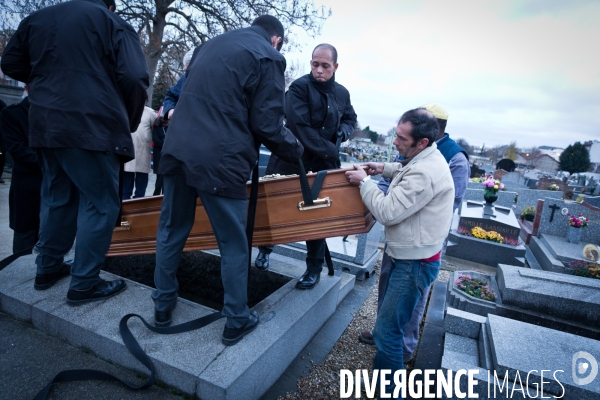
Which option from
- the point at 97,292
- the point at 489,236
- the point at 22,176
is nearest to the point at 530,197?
the point at 489,236

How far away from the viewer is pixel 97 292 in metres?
2.37

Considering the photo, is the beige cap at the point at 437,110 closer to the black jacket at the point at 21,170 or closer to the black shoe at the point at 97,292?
the black shoe at the point at 97,292

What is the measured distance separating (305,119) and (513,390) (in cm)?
232

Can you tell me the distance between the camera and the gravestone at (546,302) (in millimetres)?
3367

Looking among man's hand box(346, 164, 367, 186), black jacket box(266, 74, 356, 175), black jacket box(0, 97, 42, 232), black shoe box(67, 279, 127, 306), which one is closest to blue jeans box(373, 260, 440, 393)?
man's hand box(346, 164, 367, 186)

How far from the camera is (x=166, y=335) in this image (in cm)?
210

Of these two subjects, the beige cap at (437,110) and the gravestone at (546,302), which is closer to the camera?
the beige cap at (437,110)

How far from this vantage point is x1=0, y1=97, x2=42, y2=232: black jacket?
3.20 metres

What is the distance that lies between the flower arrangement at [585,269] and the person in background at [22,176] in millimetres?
6769

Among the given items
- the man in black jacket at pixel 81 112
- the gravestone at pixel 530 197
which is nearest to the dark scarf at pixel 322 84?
the man in black jacket at pixel 81 112

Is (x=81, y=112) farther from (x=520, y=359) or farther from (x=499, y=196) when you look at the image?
(x=499, y=196)

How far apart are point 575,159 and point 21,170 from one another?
165 feet

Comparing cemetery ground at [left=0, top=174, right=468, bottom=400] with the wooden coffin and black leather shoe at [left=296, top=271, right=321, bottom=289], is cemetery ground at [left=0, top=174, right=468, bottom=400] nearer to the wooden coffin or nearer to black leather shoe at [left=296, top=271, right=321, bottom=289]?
black leather shoe at [left=296, top=271, right=321, bottom=289]

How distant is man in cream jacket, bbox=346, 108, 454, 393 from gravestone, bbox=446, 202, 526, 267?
4985mm
